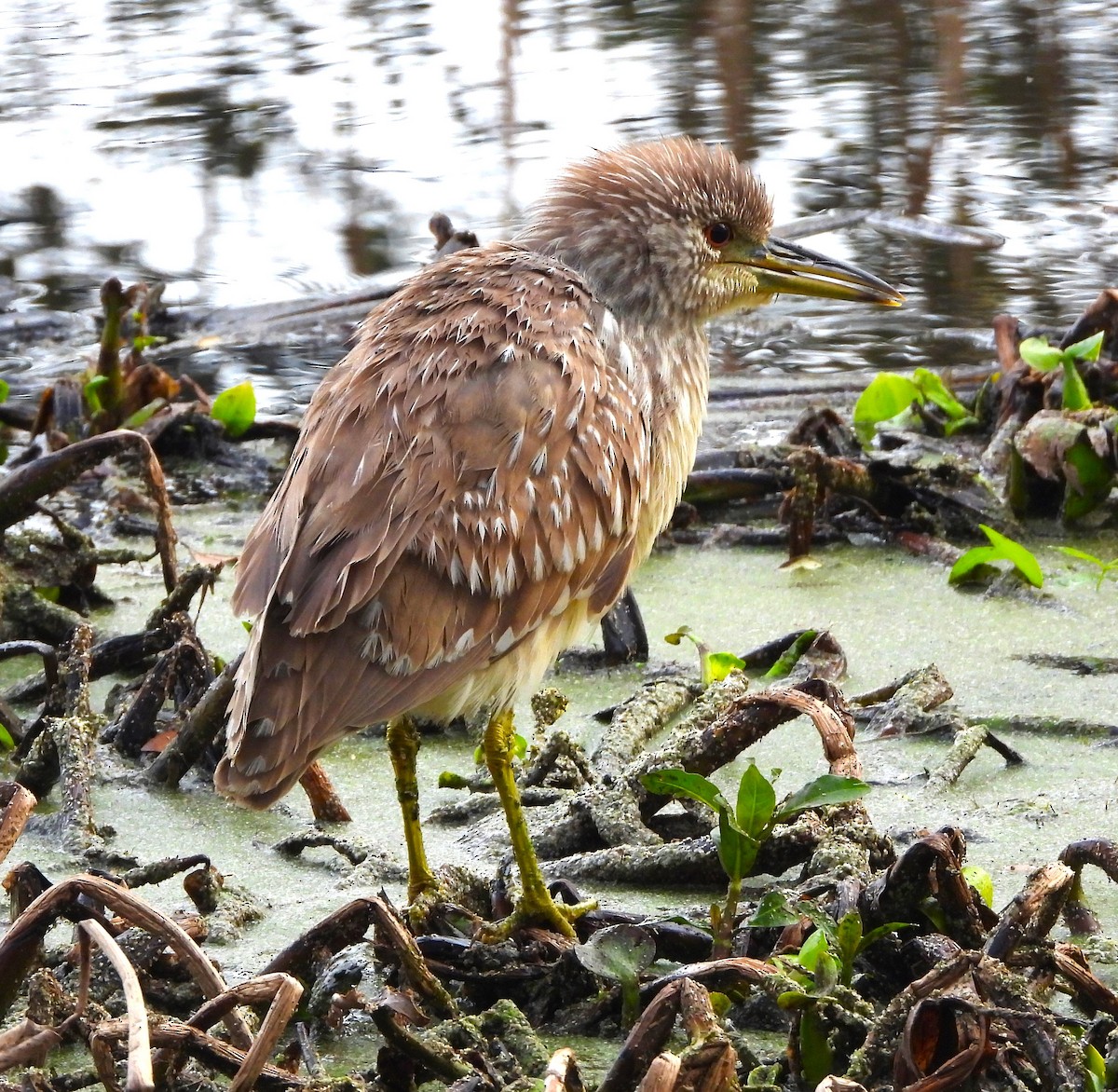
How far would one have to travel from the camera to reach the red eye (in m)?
3.88

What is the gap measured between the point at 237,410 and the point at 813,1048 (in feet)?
11.5

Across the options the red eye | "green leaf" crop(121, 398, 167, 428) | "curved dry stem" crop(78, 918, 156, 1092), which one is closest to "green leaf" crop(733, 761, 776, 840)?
"curved dry stem" crop(78, 918, 156, 1092)

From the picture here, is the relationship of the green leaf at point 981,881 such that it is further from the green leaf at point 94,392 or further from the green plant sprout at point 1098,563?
the green leaf at point 94,392

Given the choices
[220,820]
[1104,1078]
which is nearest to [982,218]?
[220,820]

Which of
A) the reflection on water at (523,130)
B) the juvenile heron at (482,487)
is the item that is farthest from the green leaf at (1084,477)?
the reflection on water at (523,130)

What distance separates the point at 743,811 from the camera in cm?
264

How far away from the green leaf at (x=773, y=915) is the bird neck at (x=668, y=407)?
3.45ft

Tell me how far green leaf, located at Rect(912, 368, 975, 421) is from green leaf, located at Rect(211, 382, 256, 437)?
200 cm

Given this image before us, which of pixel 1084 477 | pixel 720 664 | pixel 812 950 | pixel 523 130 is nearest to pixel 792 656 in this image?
pixel 720 664

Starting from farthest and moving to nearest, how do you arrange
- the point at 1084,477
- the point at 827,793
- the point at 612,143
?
the point at 612,143, the point at 1084,477, the point at 827,793

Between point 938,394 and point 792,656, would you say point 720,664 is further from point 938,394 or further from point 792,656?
point 938,394

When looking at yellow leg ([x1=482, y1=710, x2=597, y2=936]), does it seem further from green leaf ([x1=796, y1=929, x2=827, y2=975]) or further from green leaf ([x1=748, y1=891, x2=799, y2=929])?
green leaf ([x1=796, y1=929, x2=827, y2=975])

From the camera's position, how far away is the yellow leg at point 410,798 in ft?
10.1

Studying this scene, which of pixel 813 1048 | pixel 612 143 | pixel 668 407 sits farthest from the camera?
pixel 612 143
